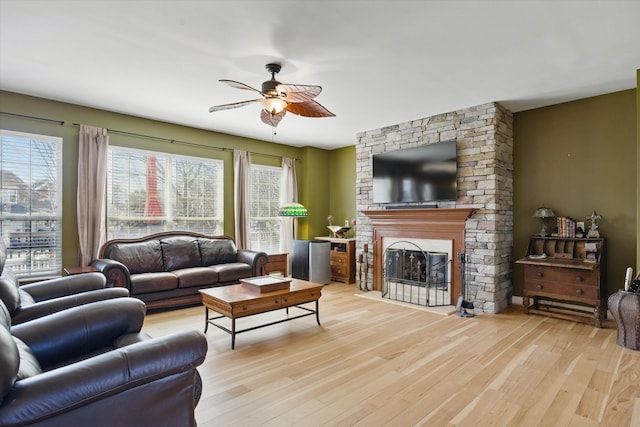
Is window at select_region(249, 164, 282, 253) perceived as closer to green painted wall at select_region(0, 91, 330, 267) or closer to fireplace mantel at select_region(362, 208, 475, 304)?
green painted wall at select_region(0, 91, 330, 267)

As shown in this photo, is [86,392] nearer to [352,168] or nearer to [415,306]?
[415,306]

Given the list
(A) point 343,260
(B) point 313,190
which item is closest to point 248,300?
(A) point 343,260

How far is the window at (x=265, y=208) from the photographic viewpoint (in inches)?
260

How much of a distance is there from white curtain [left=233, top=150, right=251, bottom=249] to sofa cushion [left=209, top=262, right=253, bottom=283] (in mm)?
949

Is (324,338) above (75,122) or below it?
below

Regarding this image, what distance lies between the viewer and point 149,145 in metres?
5.27

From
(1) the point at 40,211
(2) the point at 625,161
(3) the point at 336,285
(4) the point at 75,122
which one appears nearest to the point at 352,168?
(3) the point at 336,285

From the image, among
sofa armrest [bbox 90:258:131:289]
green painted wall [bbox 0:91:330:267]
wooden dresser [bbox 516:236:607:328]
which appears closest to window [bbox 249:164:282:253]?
green painted wall [bbox 0:91:330:267]

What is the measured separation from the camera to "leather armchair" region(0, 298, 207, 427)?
1.20m

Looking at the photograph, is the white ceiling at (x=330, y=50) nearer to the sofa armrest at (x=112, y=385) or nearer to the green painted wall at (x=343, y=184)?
the sofa armrest at (x=112, y=385)

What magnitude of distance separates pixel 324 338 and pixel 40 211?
3.89 meters

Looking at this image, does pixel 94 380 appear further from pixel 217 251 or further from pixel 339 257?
pixel 339 257

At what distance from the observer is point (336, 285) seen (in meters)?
6.25

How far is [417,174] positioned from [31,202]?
5128mm
